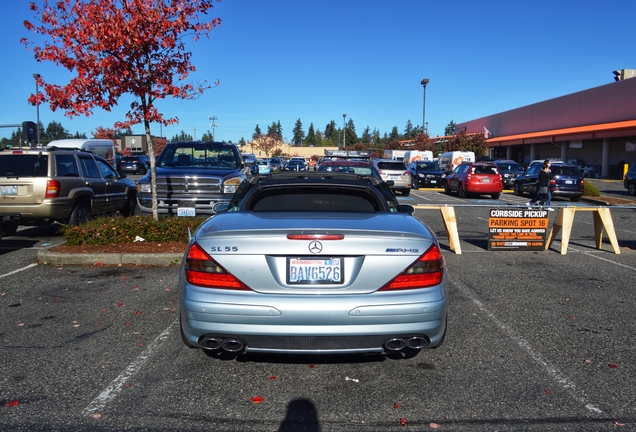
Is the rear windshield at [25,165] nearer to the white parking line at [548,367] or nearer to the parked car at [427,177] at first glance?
the white parking line at [548,367]

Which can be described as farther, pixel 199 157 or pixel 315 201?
pixel 199 157

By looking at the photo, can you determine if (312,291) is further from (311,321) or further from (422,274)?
(422,274)

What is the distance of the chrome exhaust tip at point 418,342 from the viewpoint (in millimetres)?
4047

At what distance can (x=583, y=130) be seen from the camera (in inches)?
1823

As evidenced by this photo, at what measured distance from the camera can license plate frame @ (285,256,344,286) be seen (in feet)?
13.0

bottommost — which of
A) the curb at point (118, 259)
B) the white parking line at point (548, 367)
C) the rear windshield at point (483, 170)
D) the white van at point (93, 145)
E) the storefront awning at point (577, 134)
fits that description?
the white parking line at point (548, 367)

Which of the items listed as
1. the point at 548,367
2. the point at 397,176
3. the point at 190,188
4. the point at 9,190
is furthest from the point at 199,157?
the point at 397,176

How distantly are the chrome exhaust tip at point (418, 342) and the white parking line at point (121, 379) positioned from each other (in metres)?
2.09

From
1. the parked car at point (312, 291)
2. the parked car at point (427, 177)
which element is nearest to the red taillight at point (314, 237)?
the parked car at point (312, 291)

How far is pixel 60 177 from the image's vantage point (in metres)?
11.2

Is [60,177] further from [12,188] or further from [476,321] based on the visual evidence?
[476,321]

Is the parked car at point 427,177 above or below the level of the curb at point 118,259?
above

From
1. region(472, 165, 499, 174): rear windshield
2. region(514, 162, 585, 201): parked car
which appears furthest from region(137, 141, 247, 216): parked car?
region(514, 162, 585, 201): parked car

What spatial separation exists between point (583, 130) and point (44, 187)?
146 ft
